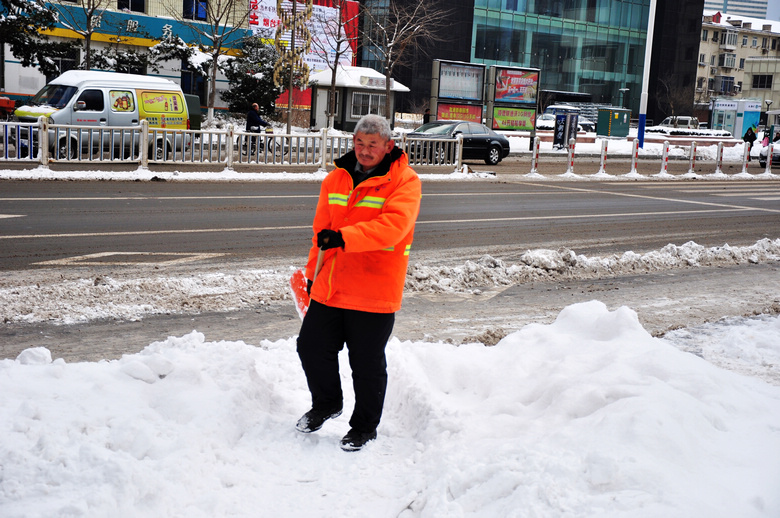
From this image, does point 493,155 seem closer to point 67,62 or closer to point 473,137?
point 473,137

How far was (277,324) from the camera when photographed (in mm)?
6520

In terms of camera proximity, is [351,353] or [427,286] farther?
[427,286]

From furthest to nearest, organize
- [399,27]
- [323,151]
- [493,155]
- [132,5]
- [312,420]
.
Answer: [399,27], [132,5], [493,155], [323,151], [312,420]

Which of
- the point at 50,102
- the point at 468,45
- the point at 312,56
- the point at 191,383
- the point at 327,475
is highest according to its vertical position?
the point at 468,45

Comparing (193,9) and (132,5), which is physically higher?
(193,9)

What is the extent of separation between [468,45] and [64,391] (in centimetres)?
6547

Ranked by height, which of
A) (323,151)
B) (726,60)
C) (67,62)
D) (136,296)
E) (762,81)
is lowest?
(136,296)

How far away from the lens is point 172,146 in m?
18.4

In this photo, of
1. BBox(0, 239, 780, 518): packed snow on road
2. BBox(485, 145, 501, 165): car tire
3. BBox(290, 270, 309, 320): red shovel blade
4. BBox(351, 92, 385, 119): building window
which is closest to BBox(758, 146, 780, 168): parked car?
BBox(485, 145, 501, 165): car tire

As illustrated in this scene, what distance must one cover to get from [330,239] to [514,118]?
3396cm

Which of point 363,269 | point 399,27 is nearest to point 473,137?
point 399,27

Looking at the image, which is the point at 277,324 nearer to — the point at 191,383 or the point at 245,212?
the point at 191,383

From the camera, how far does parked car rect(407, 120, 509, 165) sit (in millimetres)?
25938

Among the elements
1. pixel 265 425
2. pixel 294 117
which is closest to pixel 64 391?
pixel 265 425
